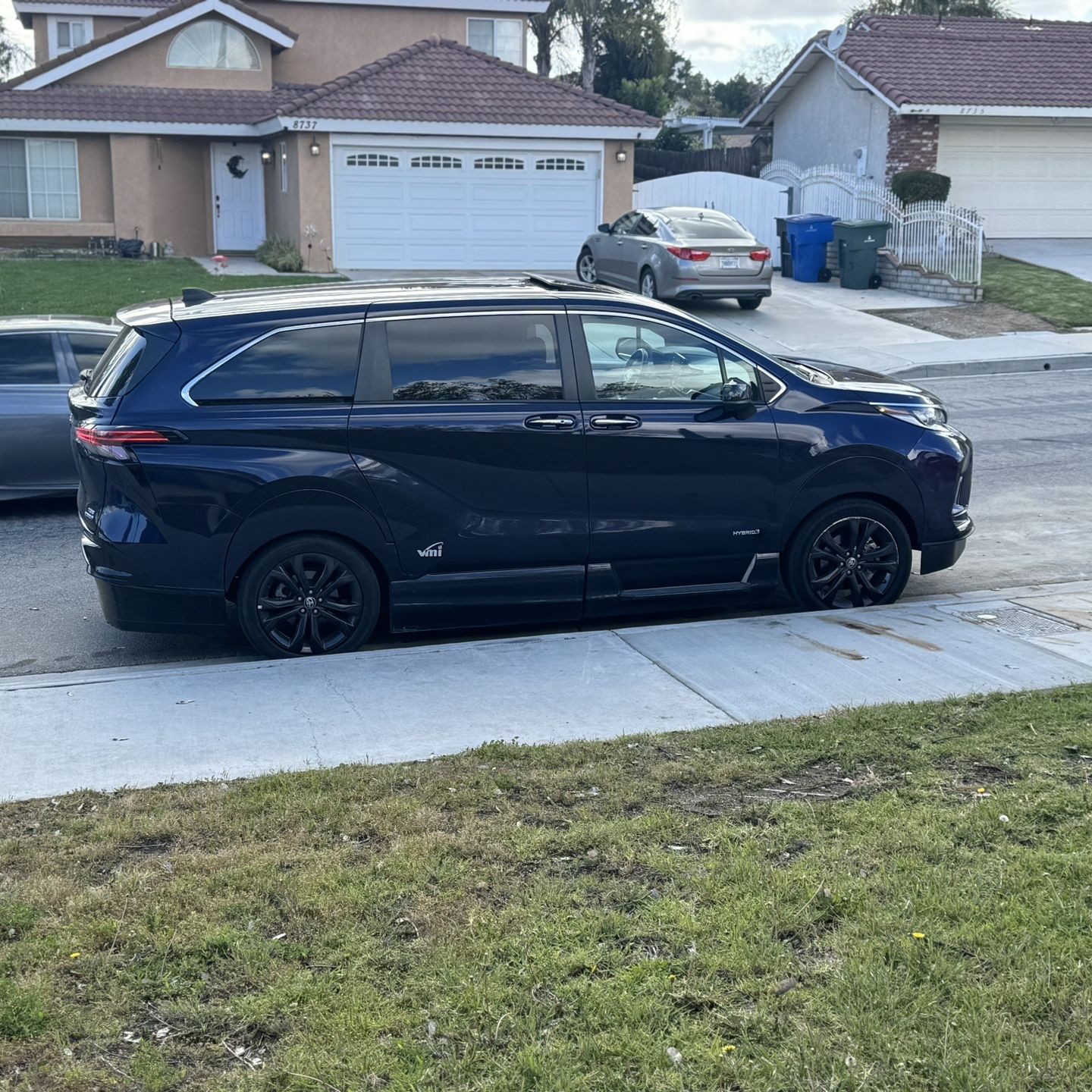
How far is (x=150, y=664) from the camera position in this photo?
7.33 meters

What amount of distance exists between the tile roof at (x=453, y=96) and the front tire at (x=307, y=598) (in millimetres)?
20976

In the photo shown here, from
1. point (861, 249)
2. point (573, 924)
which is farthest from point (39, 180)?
point (573, 924)

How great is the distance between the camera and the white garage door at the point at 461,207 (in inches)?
1071

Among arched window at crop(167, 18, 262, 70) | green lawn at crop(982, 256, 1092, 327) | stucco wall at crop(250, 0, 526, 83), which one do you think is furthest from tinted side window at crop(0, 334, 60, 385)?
stucco wall at crop(250, 0, 526, 83)

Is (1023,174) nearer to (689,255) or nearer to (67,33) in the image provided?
(689,255)

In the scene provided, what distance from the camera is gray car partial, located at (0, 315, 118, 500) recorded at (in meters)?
10.2

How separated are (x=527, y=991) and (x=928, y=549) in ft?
16.4

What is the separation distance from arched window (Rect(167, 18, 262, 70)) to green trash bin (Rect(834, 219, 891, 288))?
1430cm

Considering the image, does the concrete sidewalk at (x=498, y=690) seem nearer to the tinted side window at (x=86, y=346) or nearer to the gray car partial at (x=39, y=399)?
the gray car partial at (x=39, y=399)

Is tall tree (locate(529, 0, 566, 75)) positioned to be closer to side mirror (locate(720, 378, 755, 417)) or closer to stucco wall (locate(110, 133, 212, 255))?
stucco wall (locate(110, 133, 212, 255))

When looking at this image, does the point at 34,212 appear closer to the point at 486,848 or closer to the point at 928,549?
the point at 928,549

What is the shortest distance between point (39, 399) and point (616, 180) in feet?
65.3

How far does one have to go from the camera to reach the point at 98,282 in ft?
79.4

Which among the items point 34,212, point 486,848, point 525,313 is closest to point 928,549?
point 525,313
